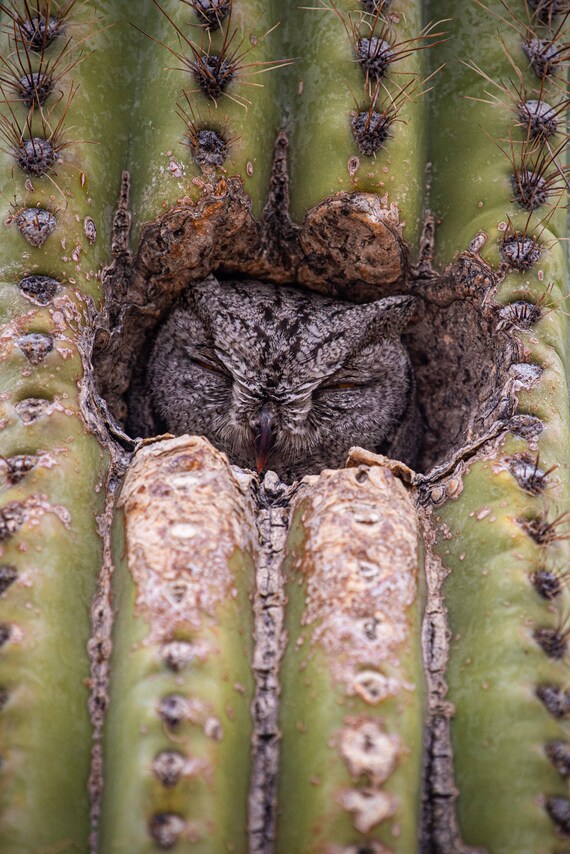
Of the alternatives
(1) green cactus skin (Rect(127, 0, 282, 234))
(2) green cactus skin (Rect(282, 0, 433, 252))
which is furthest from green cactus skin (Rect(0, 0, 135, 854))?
(2) green cactus skin (Rect(282, 0, 433, 252))

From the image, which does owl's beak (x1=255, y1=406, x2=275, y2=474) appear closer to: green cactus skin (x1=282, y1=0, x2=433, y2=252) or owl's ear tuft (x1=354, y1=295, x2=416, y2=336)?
owl's ear tuft (x1=354, y1=295, x2=416, y2=336)

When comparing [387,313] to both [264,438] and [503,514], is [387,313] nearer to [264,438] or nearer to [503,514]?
[264,438]

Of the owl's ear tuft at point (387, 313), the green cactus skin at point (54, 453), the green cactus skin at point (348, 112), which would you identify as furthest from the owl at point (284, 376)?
the green cactus skin at point (54, 453)

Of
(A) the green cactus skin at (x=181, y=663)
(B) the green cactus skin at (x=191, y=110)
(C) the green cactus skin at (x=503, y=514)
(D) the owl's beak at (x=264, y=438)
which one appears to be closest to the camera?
(A) the green cactus skin at (x=181, y=663)

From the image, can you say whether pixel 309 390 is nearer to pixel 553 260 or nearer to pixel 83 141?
pixel 553 260

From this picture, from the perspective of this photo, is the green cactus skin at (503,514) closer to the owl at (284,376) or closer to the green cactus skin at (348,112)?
the green cactus skin at (348,112)

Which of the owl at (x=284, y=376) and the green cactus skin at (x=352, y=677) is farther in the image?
the owl at (x=284, y=376)
